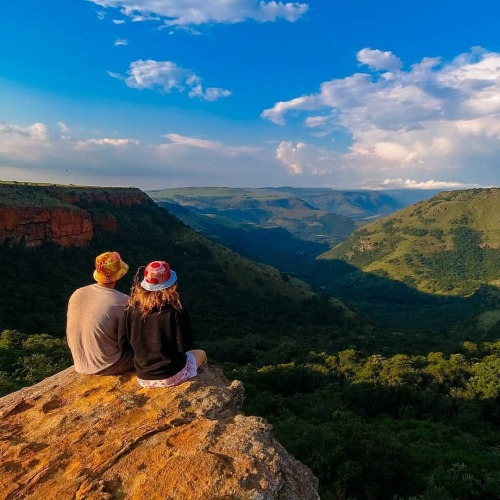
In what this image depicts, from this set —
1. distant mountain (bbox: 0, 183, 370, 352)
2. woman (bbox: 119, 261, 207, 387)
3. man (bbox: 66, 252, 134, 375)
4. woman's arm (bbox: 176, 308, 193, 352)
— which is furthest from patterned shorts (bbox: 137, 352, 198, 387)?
distant mountain (bbox: 0, 183, 370, 352)

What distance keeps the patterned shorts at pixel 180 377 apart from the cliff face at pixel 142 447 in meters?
0.16

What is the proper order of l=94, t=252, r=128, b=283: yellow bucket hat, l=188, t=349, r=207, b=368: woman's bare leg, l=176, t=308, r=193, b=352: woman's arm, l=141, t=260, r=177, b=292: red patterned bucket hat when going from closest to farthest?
1. l=141, t=260, r=177, b=292: red patterned bucket hat
2. l=176, t=308, r=193, b=352: woman's arm
3. l=94, t=252, r=128, b=283: yellow bucket hat
4. l=188, t=349, r=207, b=368: woman's bare leg

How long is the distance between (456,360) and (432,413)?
46.8ft

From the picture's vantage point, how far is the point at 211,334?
6825 cm

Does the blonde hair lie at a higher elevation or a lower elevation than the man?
higher

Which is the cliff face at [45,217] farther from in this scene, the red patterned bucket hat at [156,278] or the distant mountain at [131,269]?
the red patterned bucket hat at [156,278]

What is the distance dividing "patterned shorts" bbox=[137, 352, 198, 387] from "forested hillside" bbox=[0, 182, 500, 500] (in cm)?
842

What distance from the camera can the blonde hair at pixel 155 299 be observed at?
7.41 metres

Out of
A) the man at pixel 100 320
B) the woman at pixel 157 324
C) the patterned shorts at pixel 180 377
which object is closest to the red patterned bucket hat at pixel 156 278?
the woman at pixel 157 324

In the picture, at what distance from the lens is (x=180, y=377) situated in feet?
27.7

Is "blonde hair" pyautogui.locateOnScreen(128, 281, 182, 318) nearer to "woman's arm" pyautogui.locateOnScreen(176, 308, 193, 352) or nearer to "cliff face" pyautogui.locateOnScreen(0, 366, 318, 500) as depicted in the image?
"woman's arm" pyautogui.locateOnScreen(176, 308, 193, 352)

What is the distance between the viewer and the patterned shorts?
828 cm

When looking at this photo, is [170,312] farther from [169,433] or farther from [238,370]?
[238,370]

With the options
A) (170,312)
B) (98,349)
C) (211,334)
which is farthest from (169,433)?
(211,334)
